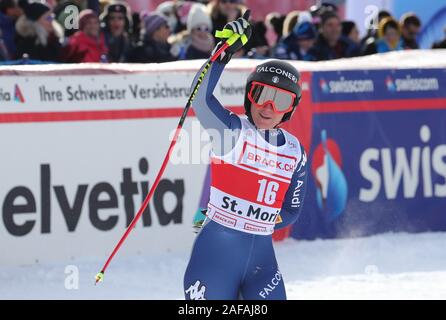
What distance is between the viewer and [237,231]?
225 inches

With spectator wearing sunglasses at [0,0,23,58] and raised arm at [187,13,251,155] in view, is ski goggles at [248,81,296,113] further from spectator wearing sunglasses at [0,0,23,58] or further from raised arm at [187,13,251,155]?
spectator wearing sunglasses at [0,0,23,58]

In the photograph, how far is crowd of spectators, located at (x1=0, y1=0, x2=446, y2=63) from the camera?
10508 mm

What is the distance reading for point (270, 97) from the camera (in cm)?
568

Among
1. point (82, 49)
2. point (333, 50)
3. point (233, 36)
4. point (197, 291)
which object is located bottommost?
point (197, 291)

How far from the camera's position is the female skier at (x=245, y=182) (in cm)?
562

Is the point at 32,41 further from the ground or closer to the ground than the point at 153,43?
further from the ground

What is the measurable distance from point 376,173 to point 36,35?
3.33 meters

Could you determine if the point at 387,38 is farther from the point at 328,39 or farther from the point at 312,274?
the point at 312,274

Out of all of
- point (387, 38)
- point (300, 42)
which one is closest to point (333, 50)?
point (300, 42)

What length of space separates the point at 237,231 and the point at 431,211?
5.50m

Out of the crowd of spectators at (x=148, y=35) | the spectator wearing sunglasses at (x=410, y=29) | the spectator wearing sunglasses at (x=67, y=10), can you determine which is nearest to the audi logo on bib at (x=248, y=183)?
the crowd of spectators at (x=148, y=35)

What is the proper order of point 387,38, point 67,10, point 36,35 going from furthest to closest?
point 387,38
point 67,10
point 36,35

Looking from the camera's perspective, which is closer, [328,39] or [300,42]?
[300,42]
